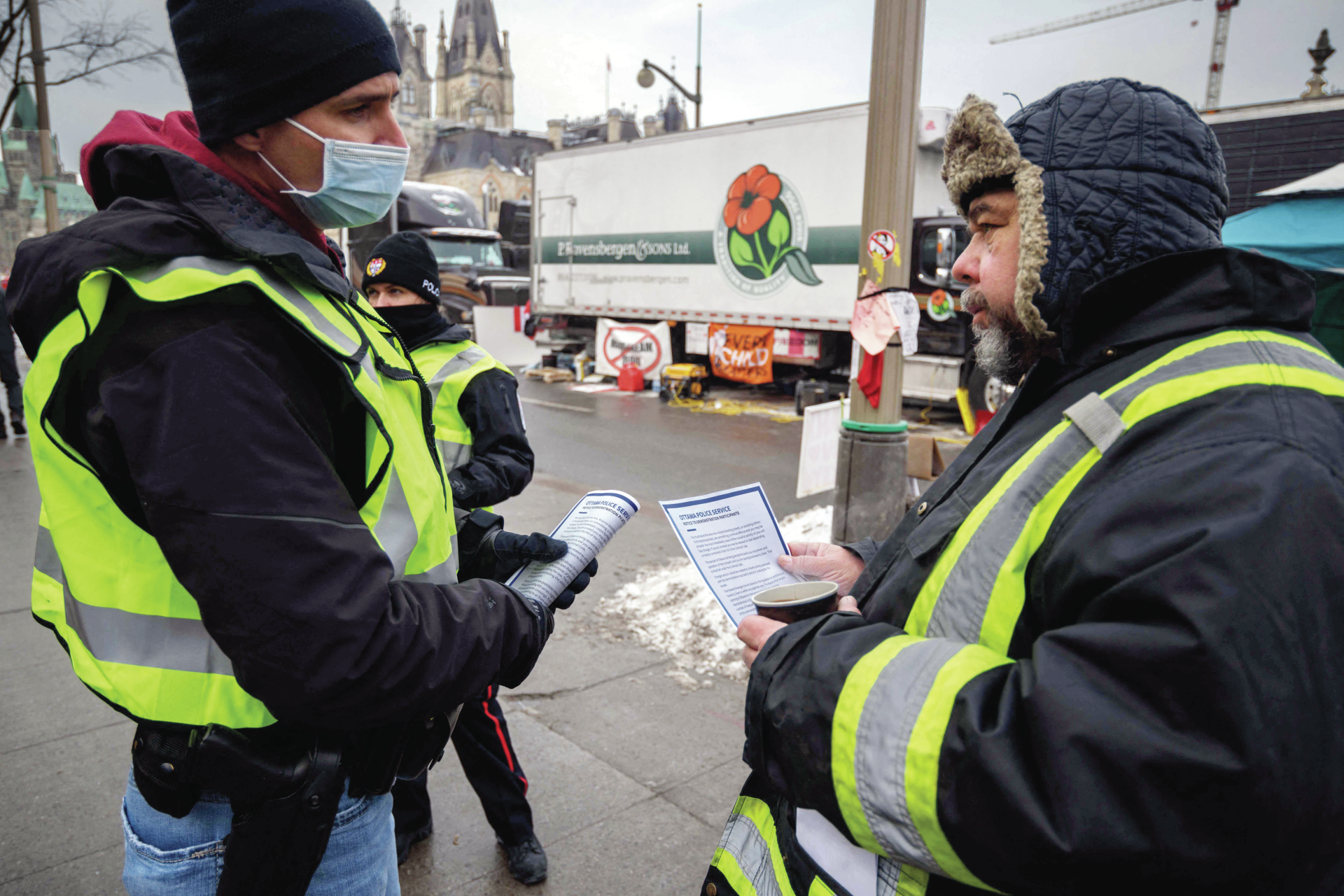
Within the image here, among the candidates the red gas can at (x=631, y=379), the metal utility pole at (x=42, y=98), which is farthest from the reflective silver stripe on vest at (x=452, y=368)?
the metal utility pole at (x=42, y=98)

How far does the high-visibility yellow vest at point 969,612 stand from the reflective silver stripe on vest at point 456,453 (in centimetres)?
223

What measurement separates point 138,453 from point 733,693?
10.1 ft

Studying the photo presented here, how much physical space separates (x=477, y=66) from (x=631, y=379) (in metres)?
85.9

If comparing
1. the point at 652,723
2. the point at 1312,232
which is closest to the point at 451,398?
the point at 652,723

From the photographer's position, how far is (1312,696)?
85cm

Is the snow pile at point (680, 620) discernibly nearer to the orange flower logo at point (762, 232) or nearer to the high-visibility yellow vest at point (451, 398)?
the high-visibility yellow vest at point (451, 398)

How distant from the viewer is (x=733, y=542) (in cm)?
167

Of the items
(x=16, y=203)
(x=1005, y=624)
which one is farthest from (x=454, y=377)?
(x=16, y=203)

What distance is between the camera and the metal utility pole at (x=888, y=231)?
445 cm

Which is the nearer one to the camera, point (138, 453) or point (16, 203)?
point (138, 453)

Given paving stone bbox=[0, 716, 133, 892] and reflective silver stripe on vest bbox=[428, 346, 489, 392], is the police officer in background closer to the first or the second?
reflective silver stripe on vest bbox=[428, 346, 489, 392]

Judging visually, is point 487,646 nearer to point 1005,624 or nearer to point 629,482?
point 1005,624

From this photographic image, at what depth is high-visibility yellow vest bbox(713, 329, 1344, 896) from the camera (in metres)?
0.99

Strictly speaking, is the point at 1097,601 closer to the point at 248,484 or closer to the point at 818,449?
the point at 248,484
